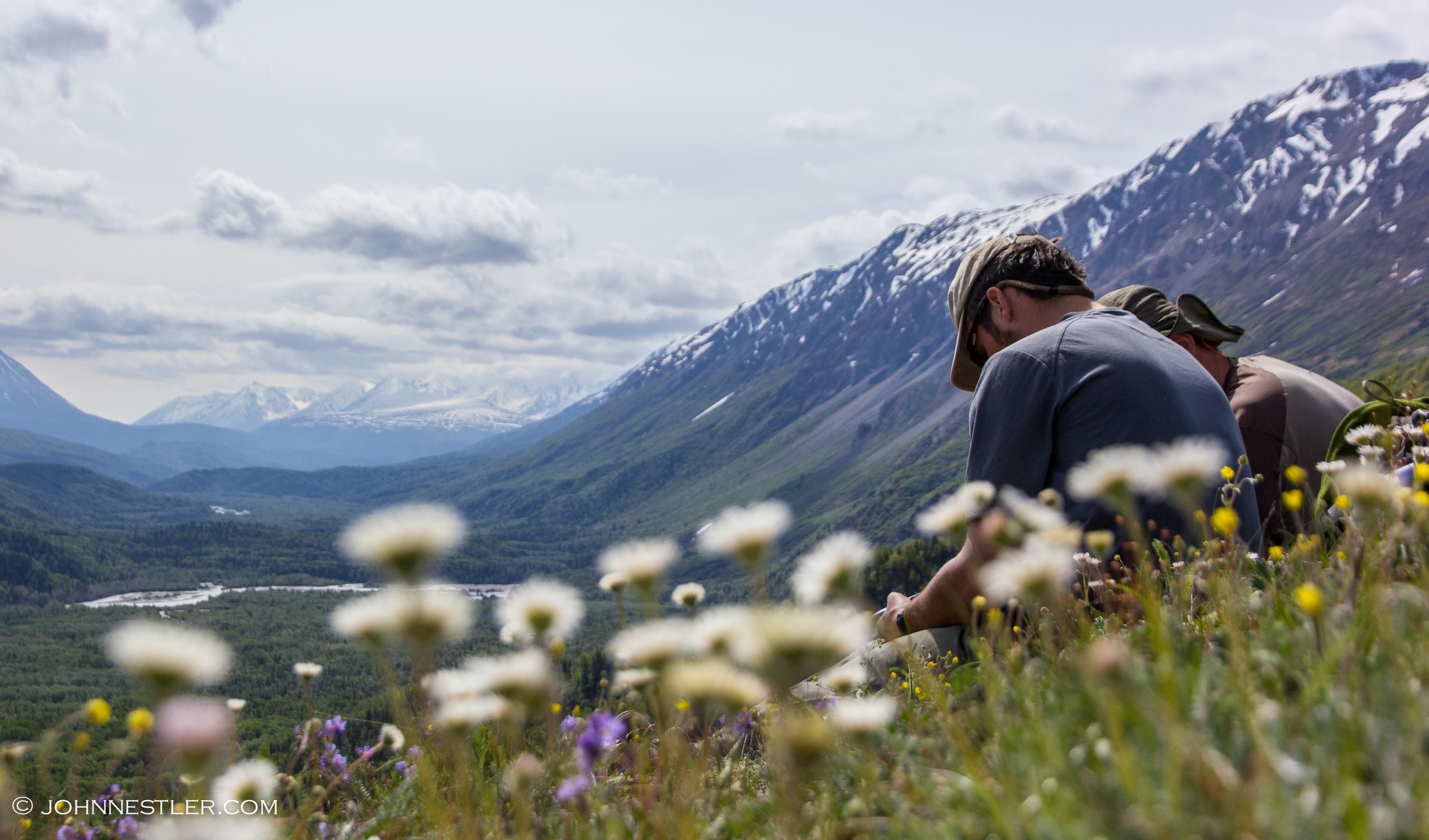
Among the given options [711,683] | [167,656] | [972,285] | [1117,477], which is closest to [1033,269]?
[972,285]

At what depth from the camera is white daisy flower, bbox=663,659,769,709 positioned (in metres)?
1.61

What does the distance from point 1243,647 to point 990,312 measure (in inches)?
158

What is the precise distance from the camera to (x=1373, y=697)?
165 cm

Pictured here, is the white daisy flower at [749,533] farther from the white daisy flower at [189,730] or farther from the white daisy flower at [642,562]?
the white daisy flower at [189,730]

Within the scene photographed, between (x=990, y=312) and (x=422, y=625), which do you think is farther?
(x=990, y=312)

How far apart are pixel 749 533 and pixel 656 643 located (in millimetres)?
323

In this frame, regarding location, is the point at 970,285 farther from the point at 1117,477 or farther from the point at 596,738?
the point at 596,738

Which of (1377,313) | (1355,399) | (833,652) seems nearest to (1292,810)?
(833,652)

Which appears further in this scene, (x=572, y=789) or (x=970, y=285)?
(x=970, y=285)

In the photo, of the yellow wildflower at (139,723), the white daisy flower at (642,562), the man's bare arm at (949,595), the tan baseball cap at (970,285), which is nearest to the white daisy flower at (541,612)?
the white daisy flower at (642,562)

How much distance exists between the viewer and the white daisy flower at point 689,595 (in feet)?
7.68

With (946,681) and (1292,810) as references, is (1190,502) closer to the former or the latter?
(1292,810)

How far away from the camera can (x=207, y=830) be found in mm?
1624

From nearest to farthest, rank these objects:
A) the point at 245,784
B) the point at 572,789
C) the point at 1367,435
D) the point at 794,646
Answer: the point at 794,646
the point at 572,789
the point at 245,784
the point at 1367,435
